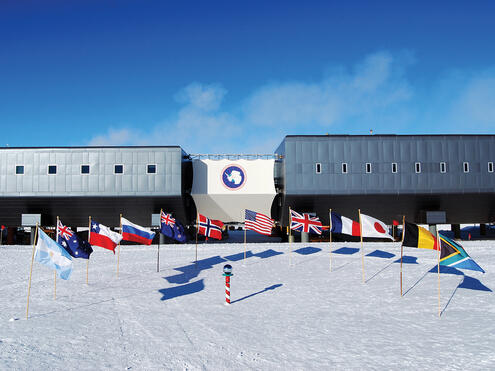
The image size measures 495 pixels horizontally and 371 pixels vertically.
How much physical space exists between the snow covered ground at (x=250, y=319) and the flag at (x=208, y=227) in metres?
2.03

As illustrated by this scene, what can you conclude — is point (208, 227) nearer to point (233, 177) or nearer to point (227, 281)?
point (227, 281)

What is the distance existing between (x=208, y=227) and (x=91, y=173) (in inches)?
652

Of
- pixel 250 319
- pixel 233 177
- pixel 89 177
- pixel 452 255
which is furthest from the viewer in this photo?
pixel 233 177

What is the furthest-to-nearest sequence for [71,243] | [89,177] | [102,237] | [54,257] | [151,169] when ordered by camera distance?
[151,169]
[89,177]
[102,237]
[71,243]
[54,257]

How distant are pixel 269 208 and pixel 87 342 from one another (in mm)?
25920

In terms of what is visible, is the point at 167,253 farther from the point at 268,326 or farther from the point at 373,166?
the point at 373,166

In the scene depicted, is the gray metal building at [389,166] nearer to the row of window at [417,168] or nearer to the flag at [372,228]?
the row of window at [417,168]

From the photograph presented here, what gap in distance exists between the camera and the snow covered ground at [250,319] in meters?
7.96

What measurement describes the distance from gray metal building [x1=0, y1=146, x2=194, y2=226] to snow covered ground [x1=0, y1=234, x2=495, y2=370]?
1103 cm

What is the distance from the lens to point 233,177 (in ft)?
106

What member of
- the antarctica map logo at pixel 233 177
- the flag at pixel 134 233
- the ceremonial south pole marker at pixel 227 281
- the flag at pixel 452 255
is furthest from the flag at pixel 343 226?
the antarctica map logo at pixel 233 177

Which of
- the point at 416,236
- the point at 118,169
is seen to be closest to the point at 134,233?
the point at 416,236

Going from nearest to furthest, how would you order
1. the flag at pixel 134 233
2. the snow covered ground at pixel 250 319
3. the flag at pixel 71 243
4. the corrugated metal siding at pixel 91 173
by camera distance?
the snow covered ground at pixel 250 319 < the flag at pixel 71 243 < the flag at pixel 134 233 < the corrugated metal siding at pixel 91 173

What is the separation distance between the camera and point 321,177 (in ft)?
99.3
